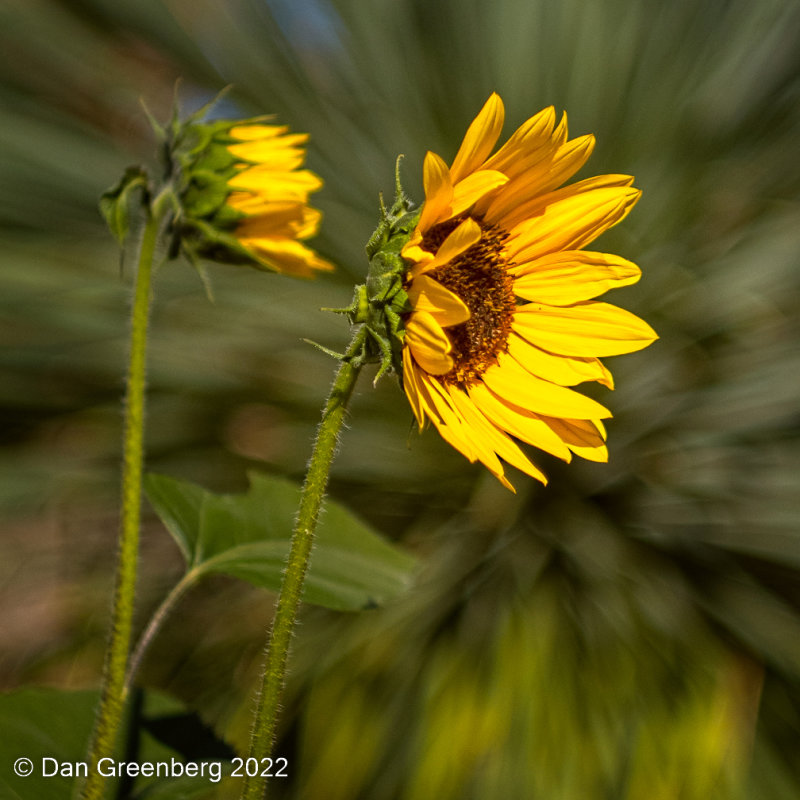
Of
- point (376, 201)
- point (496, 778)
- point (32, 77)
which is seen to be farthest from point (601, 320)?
point (32, 77)

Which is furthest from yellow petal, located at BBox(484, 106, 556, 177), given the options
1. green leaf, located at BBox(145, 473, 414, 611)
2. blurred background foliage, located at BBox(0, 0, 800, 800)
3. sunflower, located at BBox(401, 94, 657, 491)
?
blurred background foliage, located at BBox(0, 0, 800, 800)

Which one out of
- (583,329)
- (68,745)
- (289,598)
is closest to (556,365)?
(583,329)

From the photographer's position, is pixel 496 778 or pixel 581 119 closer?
pixel 496 778

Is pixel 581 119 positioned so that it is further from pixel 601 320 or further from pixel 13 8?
pixel 601 320

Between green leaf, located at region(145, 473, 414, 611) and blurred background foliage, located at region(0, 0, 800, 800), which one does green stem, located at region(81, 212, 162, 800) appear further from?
blurred background foliage, located at region(0, 0, 800, 800)

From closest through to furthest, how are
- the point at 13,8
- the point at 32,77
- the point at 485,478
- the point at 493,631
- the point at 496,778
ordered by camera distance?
1. the point at 496,778
2. the point at 493,631
3. the point at 485,478
4. the point at 13,8
5. the point at 32,77

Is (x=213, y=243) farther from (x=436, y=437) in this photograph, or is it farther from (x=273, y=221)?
(x=436, y=437)
